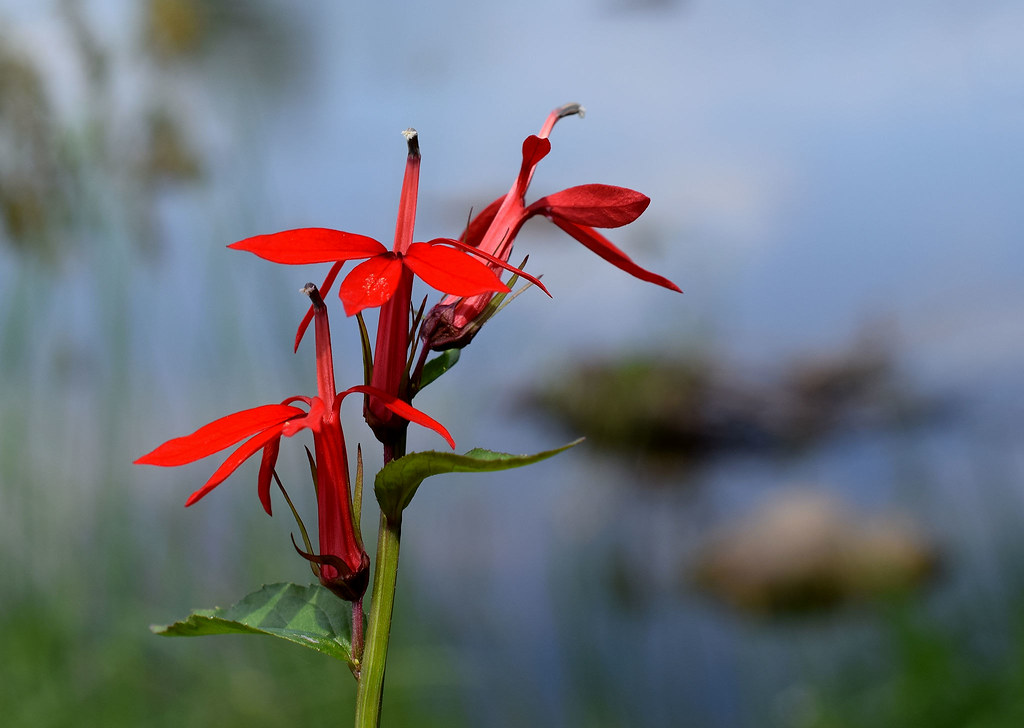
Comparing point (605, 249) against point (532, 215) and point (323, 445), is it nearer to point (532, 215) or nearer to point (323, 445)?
point (532, 215)

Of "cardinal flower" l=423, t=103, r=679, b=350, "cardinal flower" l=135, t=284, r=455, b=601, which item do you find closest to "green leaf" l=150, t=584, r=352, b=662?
"cardinal flower" l=135, t=284, r=455, b=601

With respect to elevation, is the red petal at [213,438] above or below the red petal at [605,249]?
below

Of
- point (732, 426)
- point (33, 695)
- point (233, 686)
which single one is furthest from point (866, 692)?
point (732, 426)

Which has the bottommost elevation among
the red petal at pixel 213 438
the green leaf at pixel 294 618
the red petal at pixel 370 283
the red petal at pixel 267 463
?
the green leaf at pixel 294 618

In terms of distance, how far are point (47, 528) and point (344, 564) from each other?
52.6 inches

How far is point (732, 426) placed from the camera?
11.3 ft

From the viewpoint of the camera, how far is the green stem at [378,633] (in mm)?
294

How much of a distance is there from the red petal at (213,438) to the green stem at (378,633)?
0.06m

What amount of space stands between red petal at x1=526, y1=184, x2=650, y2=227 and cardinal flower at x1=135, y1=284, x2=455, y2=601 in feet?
0.35

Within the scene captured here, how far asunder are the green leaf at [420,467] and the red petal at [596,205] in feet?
0.35

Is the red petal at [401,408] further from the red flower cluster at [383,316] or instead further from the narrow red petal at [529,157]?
the narrow red petal at [529,157]

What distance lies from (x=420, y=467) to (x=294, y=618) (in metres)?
0.10

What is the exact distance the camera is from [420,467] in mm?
286

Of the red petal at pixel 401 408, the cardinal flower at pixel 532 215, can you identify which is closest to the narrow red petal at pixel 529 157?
the cardinal flower at pixel 532 215
